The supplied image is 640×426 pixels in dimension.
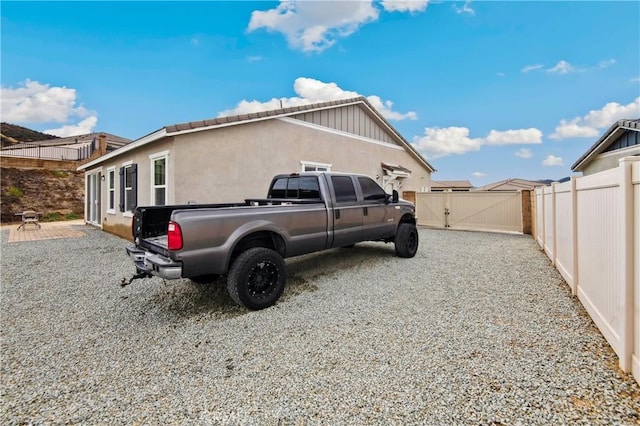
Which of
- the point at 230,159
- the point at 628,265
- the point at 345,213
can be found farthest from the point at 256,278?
the point at 230,159

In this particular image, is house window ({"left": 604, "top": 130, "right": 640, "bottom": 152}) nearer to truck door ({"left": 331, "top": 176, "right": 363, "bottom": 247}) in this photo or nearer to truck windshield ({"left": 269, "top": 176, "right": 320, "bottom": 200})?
truck door ({"left": 331, "top": 176, "right": 363, "bottom": 247})

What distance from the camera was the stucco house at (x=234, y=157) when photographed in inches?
298

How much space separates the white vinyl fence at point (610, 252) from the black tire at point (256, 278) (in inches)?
137

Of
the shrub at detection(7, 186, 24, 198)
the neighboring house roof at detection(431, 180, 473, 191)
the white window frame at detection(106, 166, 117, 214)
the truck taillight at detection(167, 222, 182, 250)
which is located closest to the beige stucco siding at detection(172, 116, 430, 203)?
the truck taillight at detection(167, 222, 182, 250)

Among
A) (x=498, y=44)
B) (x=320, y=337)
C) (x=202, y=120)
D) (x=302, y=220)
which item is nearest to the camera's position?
(x=320, y=337)

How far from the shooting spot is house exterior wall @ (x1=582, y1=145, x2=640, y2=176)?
1053cm

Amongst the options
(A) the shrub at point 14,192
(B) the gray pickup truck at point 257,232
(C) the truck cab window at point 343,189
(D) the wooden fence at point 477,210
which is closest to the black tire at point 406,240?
(B) the gray pickup truck at point 257,232

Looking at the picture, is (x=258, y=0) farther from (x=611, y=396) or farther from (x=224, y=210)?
(x=611, y=396)

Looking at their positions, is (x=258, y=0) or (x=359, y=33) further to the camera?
(x=359, y=33)

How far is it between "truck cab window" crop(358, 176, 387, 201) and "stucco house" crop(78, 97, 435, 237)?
423 centimetres

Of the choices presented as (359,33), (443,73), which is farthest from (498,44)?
(359,33)

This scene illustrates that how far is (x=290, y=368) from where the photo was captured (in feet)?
8.19

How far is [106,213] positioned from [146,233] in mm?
9992

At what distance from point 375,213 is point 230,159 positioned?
482 cm
